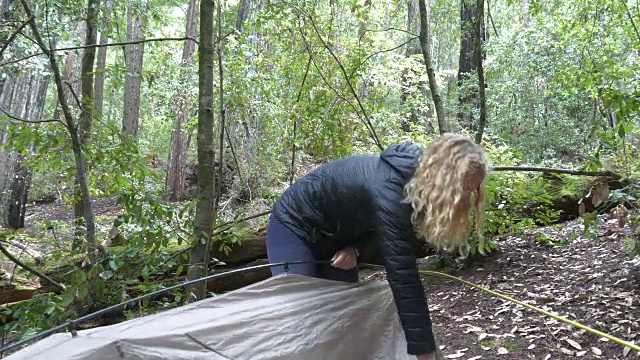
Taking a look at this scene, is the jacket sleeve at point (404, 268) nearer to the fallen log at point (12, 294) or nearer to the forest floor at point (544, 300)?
the forest floor at point (544, 300)

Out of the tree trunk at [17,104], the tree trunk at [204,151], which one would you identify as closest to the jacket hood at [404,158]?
the tree trunk at [204,151]

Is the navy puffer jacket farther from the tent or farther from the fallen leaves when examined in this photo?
the fallen leaves

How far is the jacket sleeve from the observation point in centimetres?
183

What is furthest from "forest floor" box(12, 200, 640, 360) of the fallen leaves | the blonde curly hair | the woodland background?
the blonde curly hair

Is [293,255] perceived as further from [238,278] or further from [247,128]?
[247,128]

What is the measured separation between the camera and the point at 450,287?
14.1 feet

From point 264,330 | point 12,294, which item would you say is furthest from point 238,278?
point 264,330

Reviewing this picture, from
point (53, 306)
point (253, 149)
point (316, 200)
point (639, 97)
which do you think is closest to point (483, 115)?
point (639, 97)

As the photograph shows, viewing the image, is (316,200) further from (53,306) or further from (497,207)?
(497,207)

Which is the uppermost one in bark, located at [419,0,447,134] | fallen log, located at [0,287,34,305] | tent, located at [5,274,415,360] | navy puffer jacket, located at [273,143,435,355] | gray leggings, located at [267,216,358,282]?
bark, located at [419,0,447,134]

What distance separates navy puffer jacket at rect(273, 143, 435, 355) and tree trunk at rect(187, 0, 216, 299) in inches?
33.9

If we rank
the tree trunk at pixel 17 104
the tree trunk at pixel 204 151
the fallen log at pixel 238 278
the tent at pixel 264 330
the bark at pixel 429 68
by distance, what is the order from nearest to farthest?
the tent at pixel 264 330 < the tree trunk at pixel 204 151 < the bark at pixel 429 68 < the fallen log at pixel 238 278 < the tree trunk at pixel 17 104

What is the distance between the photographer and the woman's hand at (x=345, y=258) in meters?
2.30

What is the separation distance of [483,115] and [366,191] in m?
2.43
